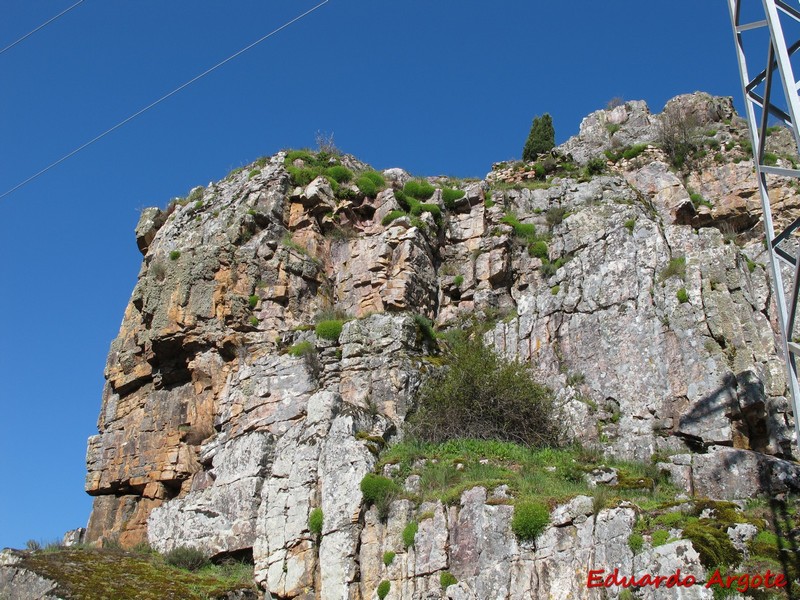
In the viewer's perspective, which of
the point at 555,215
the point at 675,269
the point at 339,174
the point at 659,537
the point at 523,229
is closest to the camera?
the point at 659,537

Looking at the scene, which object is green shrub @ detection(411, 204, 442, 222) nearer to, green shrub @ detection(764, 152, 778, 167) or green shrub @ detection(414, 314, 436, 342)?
green shrub @ detection(414, 314, 436, 342)

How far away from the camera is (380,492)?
693 inches

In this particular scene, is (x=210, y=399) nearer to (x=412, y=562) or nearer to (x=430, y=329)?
(x=430, y=329)

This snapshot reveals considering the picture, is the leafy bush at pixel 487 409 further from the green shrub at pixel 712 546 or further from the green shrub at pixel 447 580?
the green shrub at pixel 712 546

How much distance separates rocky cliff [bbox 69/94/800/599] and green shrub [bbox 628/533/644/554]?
0.03 m

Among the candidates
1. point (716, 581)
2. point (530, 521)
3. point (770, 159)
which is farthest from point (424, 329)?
point (770, 159)

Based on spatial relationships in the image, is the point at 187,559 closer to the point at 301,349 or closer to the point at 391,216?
the point at 301,349

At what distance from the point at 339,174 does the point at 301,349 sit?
8.87m

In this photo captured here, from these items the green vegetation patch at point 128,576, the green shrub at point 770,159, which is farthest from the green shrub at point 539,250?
the green vegetation patch at point 128,576

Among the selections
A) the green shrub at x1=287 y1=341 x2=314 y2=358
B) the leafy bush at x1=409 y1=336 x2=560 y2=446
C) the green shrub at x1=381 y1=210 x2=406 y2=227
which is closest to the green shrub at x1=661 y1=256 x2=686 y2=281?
the leafy bush at x1=409 y1=336 x2=560 y2=446

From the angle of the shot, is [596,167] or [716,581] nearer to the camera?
[716,581]

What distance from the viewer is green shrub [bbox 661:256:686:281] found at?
71.2 ft

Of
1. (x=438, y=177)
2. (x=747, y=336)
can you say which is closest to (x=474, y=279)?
(x=438, y=177)

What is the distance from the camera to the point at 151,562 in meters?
19.6
